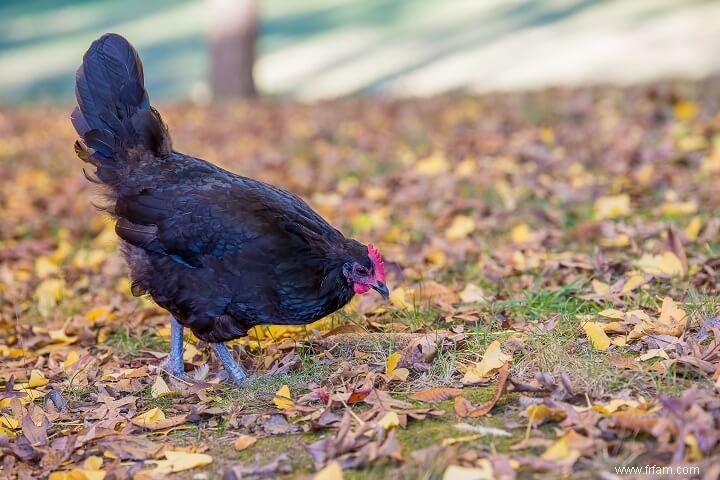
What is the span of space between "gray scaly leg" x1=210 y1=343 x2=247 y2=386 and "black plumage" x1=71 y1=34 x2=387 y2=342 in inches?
3.7

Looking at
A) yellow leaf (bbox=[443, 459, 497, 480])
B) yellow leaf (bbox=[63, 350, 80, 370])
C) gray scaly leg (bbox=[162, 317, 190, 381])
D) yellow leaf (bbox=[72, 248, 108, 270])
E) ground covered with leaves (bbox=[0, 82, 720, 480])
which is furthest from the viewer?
yellow leaf (bbox=[72, 248, 108, 270])

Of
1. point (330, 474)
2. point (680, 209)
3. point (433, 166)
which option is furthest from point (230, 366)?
point (433, 166)

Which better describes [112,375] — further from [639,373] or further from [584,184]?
[584,184]

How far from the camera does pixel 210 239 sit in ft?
12.8

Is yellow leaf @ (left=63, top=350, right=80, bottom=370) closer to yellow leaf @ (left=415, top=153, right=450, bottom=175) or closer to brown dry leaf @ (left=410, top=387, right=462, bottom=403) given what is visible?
brown dry leaf @ (left=410, top=387, right=462, bottom=403)

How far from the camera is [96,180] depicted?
4.36 m

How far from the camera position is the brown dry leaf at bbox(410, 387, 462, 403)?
3.39 meters

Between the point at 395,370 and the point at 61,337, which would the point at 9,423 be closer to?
the point at 61,337

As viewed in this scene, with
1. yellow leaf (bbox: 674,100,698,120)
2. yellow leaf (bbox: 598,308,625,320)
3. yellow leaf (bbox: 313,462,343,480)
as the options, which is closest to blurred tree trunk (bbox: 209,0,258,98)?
yellow leaf (bbox: 674,100,698,120)

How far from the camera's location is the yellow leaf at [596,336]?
3656 mm

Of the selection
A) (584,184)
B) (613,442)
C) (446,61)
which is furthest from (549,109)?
(613,442)

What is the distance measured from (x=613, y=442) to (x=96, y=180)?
2.72 m

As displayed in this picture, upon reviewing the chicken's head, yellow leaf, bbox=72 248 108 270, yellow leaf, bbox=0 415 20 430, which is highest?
the chicken's head

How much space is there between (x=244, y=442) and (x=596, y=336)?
1.50 metres
